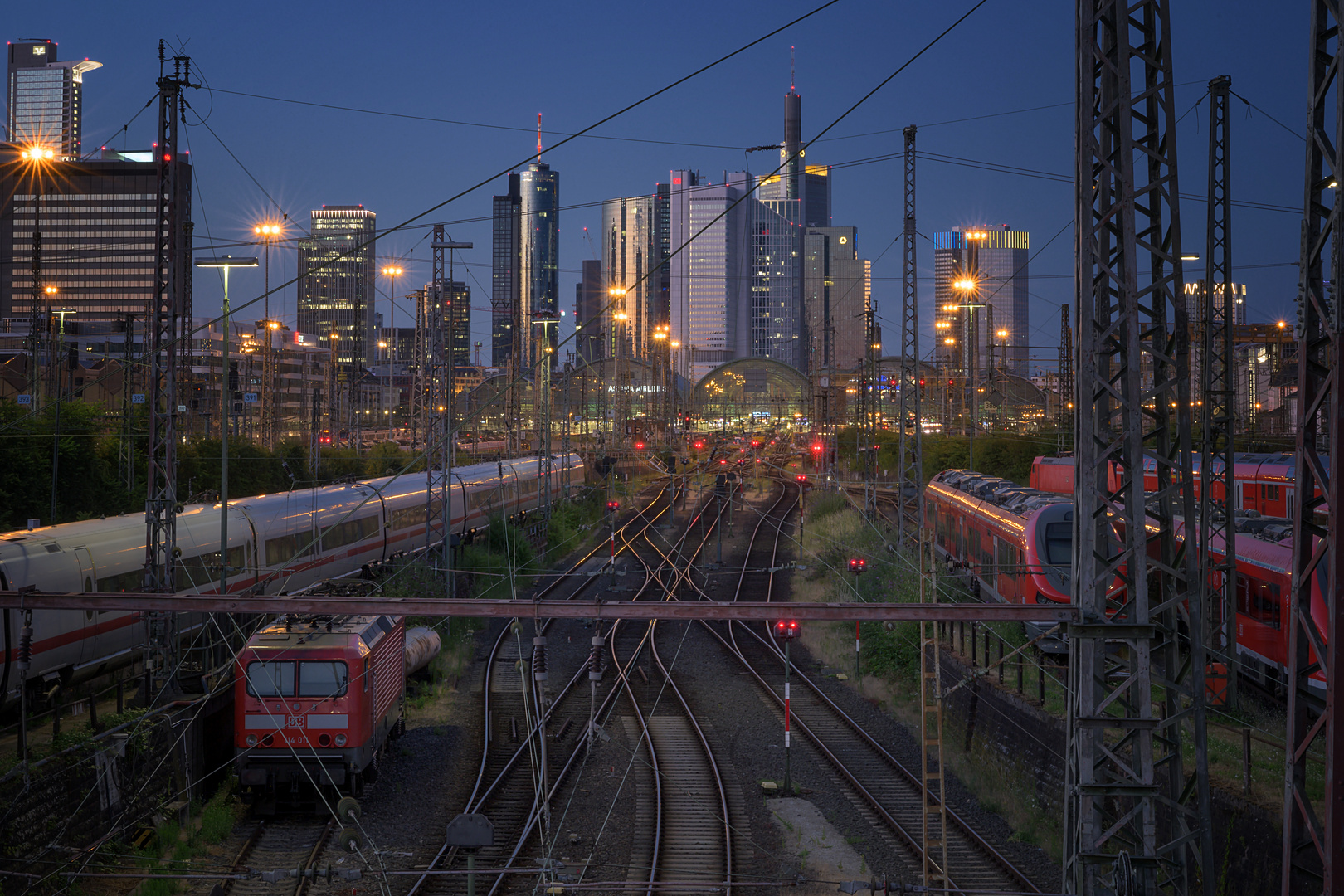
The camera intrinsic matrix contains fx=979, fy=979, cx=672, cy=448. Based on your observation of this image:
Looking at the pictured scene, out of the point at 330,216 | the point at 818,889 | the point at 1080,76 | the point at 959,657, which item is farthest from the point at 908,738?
the point at 330,216

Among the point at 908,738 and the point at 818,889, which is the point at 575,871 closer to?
the point at 818,889

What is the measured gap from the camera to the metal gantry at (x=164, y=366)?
1279 cm

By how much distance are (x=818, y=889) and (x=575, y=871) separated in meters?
2.46

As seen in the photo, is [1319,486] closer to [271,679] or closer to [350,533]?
[271,679]

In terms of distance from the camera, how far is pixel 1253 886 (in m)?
8.48

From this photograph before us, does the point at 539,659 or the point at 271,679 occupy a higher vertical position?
the point at 539,659

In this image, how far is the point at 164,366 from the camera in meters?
13.4

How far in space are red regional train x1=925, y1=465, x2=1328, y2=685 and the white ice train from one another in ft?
35.8

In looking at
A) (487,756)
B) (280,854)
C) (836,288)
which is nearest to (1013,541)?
(487,756)

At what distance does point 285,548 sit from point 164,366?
7.34 metres

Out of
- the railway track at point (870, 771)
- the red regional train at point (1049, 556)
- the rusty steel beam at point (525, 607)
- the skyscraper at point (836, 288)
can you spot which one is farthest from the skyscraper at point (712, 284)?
the rusty steel beam at point (525, 607)

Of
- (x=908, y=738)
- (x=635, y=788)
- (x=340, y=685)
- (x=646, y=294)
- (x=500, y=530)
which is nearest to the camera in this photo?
(x=340, y=685)

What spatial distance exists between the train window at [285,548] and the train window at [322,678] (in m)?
7.67

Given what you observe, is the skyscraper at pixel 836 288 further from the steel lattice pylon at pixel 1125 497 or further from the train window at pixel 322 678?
the steel lattice pylon at pixel 1125 497
